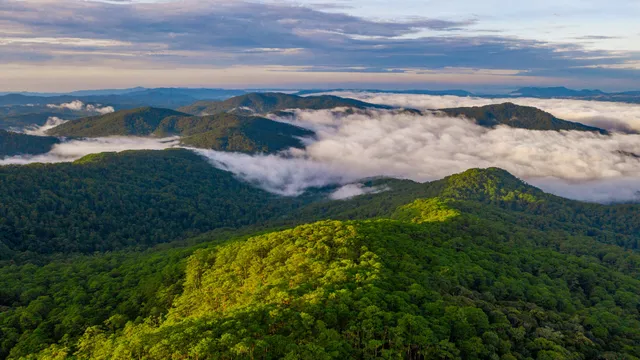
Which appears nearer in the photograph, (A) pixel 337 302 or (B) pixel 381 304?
(A) pixel 337 302

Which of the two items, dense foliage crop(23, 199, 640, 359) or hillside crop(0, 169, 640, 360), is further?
hillside crop(0, 169, 640, 360)

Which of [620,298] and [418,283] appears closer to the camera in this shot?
[418,283]

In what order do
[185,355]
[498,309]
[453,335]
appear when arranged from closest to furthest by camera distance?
[185,355] → [453,335] → [498,309]

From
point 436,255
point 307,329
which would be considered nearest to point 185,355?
point 307,329

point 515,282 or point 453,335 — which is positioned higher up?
point 453,335

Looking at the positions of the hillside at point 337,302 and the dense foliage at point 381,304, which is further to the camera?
the hillside at point 337,302

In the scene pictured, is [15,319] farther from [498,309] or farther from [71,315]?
[498,309]

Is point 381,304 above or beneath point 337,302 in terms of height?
beneath

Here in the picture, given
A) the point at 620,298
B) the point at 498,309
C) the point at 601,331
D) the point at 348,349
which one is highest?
the point at 348,349
